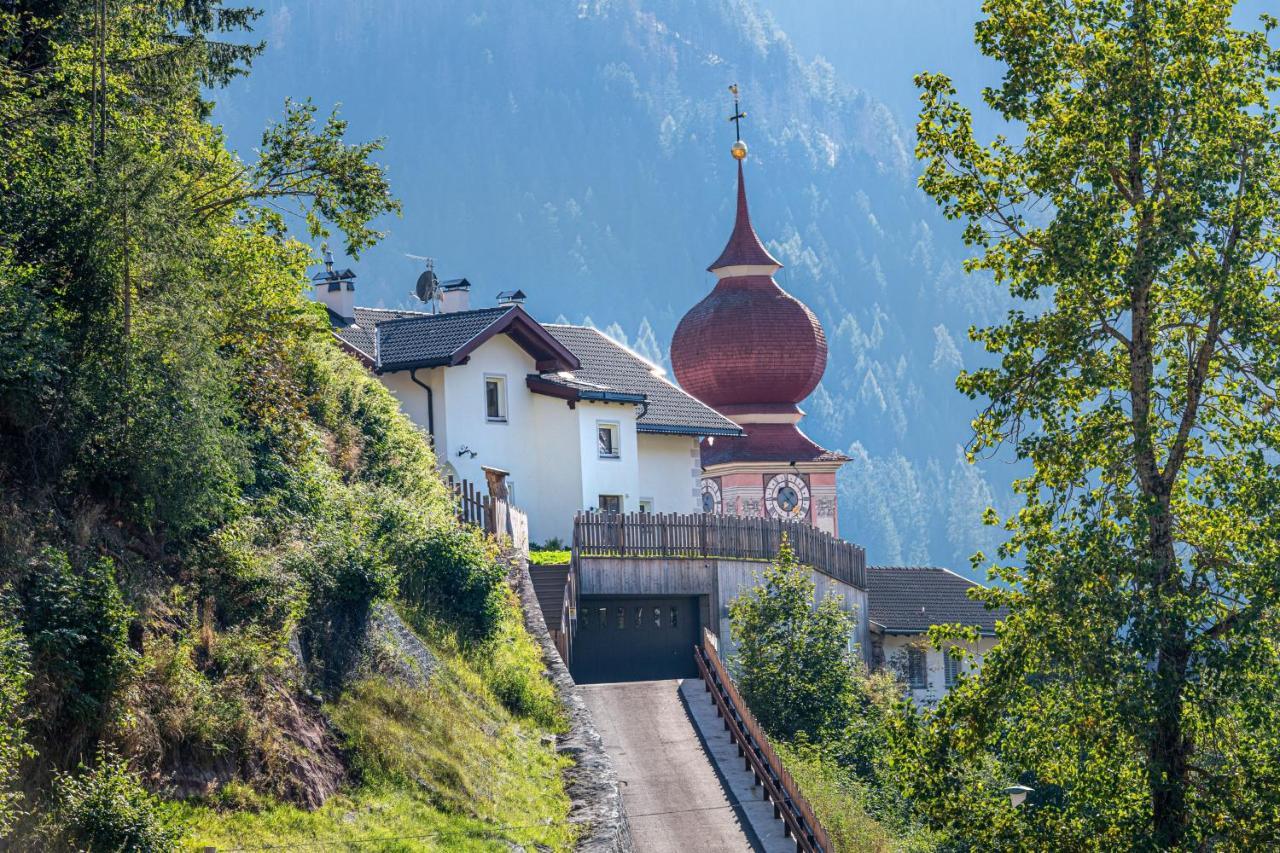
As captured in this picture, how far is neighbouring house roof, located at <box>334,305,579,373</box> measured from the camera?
4430 centimetres

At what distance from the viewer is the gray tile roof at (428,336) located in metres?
44.3

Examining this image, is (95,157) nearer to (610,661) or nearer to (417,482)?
(417,482)

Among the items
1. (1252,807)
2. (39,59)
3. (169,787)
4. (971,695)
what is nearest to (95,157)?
(39,59)

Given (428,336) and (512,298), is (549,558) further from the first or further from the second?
(512,298)

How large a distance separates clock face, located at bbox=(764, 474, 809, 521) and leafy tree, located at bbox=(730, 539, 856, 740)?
89.2 feet

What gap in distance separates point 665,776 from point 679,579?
33.1 ft

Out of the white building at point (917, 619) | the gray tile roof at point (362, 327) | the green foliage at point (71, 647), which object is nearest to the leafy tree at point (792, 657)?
the gray tile roof at point (362, 327)

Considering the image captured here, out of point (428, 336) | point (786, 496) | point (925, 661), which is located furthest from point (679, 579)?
point (786, 496)

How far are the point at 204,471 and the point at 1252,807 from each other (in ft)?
35.3

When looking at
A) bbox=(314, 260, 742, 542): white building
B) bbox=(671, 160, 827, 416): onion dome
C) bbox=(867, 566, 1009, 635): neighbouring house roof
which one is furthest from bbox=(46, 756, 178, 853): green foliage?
bbox=(671, 160, 827, 416): onion dome

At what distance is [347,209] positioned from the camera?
890 inches

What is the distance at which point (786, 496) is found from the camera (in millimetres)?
64812

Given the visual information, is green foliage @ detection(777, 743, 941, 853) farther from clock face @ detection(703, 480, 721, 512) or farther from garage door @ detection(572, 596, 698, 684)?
clock face @ detection(703, 480, 721, 512)

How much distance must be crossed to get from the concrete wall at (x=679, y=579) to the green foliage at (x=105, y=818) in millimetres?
23052
